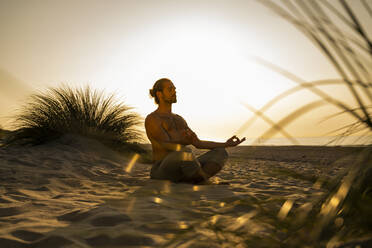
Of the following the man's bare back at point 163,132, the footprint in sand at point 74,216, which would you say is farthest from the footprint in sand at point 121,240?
the man's bare back at point 163,132

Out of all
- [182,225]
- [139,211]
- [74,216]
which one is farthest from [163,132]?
[182,225]

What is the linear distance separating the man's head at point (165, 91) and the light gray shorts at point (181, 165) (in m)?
0.82

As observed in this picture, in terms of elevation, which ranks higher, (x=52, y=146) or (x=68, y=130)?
(x=68, y=130)

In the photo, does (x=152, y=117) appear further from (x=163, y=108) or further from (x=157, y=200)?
(x=157, y=200)

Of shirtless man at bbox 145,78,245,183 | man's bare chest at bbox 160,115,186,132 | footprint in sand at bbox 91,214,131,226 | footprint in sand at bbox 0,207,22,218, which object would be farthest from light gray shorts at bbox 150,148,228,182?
footprint in sand at bbox 0,207,22,218

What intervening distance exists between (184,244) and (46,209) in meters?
1.12

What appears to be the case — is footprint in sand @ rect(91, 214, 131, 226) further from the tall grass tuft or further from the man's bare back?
the tall grass tuft

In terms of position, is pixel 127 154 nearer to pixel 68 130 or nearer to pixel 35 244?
pixel 68 130

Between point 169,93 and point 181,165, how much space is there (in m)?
1.06

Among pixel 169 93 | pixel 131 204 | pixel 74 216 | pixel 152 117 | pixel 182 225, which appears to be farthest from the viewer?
pixel 169 93

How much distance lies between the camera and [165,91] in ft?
11.4

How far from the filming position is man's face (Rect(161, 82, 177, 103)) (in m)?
3.48

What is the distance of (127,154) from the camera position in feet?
19.2

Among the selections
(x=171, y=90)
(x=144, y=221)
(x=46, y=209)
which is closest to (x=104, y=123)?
(x=171, y=90)
